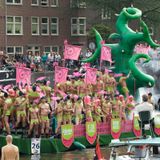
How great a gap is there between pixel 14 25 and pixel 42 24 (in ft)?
11.0

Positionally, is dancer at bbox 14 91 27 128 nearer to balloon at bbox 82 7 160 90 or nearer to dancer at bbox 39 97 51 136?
dancer at bbox 39 97 51 136

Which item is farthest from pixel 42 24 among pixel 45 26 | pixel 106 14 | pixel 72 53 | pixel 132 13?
pixel 72 53

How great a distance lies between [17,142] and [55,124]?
1.58 m

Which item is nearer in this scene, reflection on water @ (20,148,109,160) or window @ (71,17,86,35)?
reflection on water @ (20,148,109,160)

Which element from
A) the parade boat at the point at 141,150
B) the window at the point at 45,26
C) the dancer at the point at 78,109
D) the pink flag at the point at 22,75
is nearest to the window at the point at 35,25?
the window at the point at 45,26

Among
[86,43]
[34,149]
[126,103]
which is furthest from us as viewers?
[86,43]

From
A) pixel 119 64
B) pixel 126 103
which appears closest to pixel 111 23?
pixel 119 64

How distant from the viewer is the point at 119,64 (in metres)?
36.7

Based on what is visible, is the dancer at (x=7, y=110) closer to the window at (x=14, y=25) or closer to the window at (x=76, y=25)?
the window at (x=14, y=25)

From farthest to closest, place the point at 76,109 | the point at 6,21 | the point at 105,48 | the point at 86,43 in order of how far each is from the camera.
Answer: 1. the point at 86,43
2. the point at 6,21
3. the point at 105,48
4. the point at 76,109

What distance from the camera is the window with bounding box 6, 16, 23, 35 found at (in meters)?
60.0

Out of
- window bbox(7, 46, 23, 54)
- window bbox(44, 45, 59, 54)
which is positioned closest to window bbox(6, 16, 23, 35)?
window bbox(7, 46, 23, 54)

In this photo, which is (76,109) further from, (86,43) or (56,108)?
(86,43)

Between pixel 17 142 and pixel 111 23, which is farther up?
pixel 111 23
